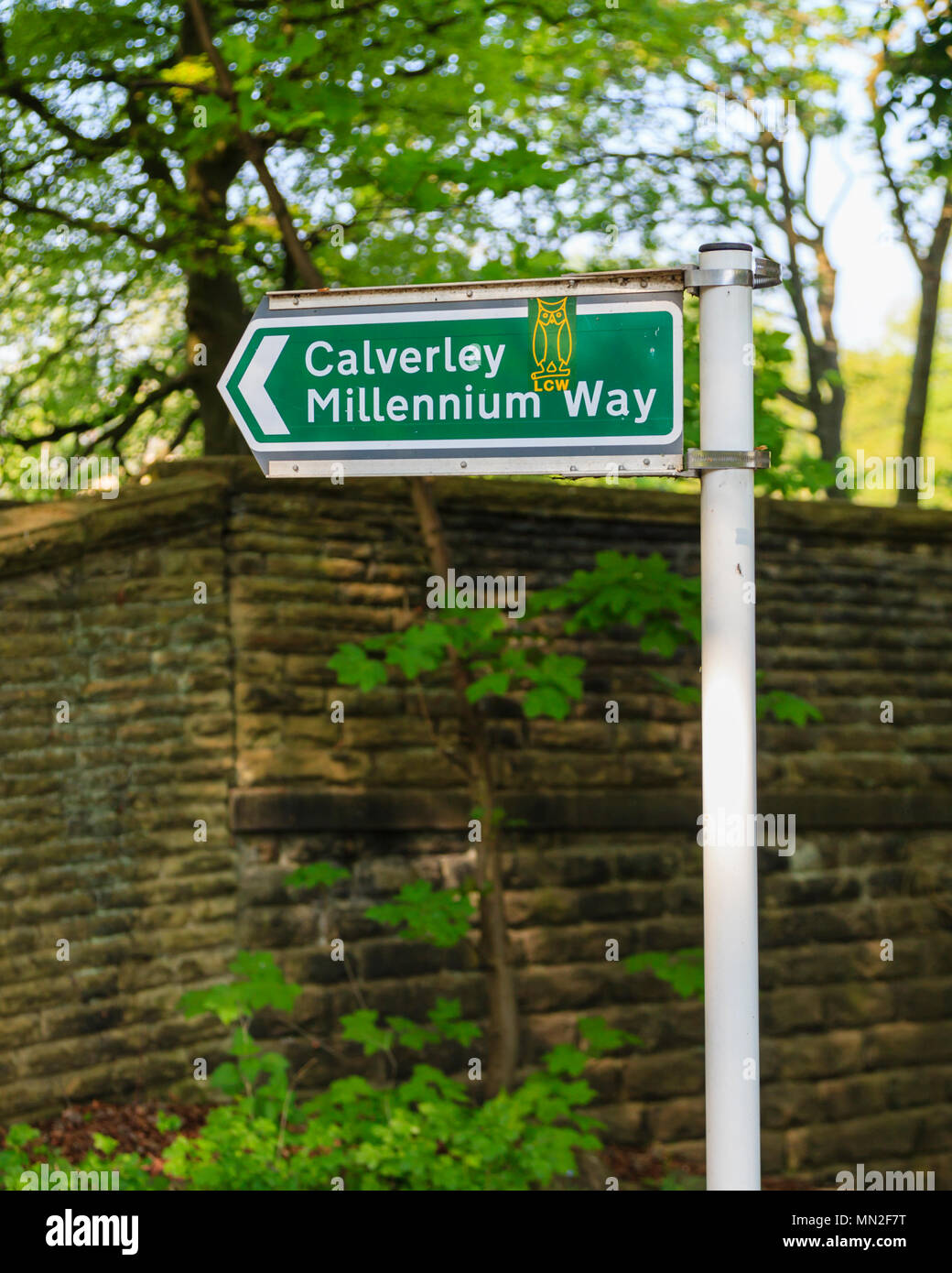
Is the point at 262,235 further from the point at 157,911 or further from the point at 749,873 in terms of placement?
the point at 749,873

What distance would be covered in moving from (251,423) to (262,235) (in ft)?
19.4

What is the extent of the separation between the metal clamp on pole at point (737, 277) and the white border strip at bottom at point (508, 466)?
0.91 feet

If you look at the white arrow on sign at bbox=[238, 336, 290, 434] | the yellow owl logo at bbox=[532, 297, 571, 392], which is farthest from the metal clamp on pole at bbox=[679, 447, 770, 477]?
the white arrow on sign at bbox=[238, 336, 290, 434]

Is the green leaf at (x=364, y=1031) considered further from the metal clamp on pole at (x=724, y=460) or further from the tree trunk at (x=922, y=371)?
the tree trunk at (x=922, y=371)

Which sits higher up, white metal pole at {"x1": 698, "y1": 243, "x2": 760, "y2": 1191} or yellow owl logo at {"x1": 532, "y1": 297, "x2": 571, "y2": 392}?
yellow owl logo at {"x1": 532, "y1": 297, "x2": 571, "y2": 392}

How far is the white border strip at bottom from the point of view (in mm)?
2010

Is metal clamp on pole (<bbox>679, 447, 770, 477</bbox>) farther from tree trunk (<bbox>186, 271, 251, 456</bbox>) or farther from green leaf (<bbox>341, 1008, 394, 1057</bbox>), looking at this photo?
tree trunk (<bbox>186, 271, 251, 456</bbox>)

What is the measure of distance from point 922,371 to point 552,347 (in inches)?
470

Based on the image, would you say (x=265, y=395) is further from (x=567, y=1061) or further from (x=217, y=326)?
(x=217, y=326)

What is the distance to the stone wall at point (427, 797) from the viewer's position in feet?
18.2

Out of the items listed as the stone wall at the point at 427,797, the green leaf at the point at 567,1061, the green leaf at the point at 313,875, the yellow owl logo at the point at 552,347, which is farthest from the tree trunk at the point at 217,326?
the yellow owl logo at the point at 552,347

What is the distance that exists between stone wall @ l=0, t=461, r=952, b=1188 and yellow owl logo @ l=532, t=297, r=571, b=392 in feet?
12.8

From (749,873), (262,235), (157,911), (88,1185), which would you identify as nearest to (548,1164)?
(88,1185)

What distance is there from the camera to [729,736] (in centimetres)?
193
